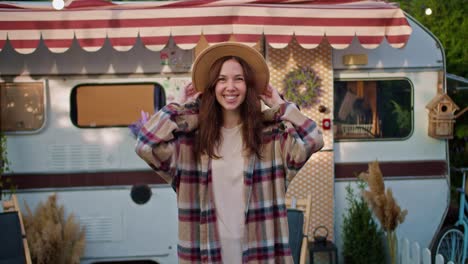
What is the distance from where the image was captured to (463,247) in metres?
6.20

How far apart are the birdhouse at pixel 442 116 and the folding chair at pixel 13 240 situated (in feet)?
13.7

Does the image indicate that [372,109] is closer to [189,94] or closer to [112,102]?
[112,102]

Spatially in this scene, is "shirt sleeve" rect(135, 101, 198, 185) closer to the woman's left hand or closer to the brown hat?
the brown hat

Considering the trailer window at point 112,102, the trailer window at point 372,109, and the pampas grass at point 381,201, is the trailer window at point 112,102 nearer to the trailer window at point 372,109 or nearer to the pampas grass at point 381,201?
the trailer window at point 372,109

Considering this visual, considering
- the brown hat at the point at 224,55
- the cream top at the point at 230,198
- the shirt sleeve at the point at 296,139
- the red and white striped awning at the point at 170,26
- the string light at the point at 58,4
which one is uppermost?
the string light at the point at 58,4

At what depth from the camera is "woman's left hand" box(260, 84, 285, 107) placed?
272 cm

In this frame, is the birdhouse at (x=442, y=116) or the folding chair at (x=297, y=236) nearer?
the folding chair at (x=297, y=236)

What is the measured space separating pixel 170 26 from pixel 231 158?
9.89 ft

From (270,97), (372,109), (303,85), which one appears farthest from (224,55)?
(372,109)

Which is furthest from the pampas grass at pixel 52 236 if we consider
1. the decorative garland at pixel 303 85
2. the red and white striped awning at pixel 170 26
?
the decorative garland at pixel 303 85

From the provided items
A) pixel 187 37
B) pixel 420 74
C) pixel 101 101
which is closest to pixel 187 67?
pixel 187 37

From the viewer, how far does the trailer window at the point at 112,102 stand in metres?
5.80

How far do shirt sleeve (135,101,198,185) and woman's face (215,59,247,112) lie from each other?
167 mm

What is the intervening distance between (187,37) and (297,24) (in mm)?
1041
